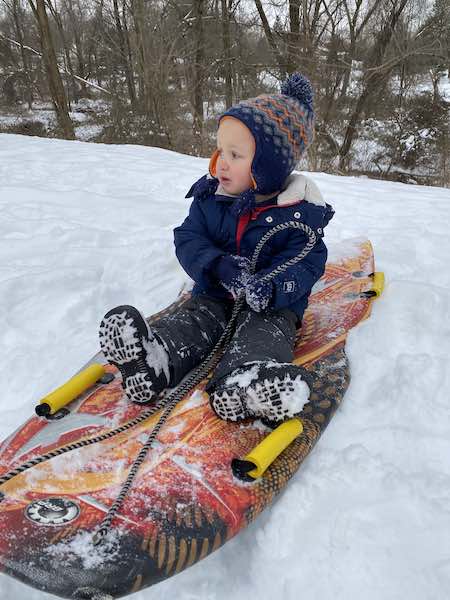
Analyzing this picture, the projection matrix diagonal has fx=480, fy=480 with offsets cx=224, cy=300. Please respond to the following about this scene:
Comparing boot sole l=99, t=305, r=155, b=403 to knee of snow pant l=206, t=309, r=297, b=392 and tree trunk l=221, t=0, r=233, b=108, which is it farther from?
tree trunk l=221, t=0, r=233, b=108

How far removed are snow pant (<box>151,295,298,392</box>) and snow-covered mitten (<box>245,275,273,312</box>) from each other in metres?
0.05

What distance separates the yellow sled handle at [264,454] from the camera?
1315 millimetres

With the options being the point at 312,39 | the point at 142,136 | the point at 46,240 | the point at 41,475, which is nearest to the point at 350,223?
the point at 46,240

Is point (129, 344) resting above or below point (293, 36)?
below

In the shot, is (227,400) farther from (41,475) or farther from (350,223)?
(350,223)

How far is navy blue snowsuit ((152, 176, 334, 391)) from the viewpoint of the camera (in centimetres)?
171

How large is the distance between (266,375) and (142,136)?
426 inches

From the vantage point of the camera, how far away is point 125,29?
13.6 m

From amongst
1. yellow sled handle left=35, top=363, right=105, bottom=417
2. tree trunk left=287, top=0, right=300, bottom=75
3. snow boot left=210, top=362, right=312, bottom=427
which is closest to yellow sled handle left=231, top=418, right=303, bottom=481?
snow boot left=210, top=362, right=312, bottom=427

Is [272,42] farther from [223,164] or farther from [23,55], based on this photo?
[23,55]

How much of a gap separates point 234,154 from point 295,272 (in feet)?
1.64

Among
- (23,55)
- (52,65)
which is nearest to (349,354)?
(52,65)

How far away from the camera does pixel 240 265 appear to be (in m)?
1.87

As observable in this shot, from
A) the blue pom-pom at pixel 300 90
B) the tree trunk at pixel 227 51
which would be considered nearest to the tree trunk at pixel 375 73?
the tree trunk at pixel 227 51
